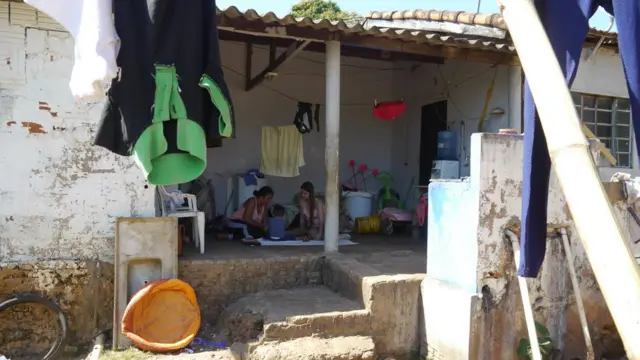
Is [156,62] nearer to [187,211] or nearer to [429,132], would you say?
[187,211]

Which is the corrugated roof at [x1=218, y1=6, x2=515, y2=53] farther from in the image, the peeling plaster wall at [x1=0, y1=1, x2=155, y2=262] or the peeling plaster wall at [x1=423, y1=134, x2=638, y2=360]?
the peeling plaster wall at [x1=423, y1=134, x2=638, y2=360]

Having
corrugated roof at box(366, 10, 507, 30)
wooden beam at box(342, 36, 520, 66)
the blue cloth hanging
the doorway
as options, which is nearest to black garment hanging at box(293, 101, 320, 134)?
the doorway

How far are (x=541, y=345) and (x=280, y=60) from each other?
5142 millimetres

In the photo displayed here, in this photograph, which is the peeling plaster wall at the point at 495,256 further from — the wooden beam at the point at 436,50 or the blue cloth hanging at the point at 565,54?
the blue cloth hanging at the point at 565,54

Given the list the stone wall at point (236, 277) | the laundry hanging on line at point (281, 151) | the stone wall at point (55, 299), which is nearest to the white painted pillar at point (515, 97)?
the stone wall at point (236, 277)

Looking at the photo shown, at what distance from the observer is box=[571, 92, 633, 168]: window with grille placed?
820cm

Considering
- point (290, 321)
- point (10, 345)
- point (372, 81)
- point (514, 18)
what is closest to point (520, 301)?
point (290, 321)

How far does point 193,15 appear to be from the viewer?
122 inches

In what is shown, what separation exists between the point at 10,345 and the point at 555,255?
594 cm

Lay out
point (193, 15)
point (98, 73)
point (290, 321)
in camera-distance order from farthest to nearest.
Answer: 1. point (290, 321)
2. point (193, 15)
3. point (98, 73)

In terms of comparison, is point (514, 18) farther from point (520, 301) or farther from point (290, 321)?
point (520, 301)

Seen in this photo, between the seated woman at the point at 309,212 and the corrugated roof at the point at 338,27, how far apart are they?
9.98 ft

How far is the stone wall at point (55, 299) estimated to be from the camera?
17.8 ft

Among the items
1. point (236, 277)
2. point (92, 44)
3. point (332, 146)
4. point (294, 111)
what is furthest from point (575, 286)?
point (294, 111)
